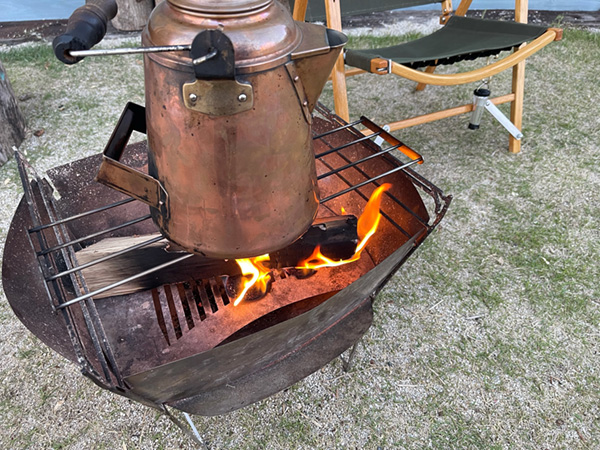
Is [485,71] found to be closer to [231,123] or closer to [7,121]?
[231,123]

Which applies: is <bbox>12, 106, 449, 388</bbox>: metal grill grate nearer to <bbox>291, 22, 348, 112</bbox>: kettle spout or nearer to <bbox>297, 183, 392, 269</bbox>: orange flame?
<bbox>297, 183, 392, 269</bbox>: orange flame

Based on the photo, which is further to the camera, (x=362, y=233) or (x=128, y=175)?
(x=362, y=233)

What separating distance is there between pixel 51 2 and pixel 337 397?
13.3 ft

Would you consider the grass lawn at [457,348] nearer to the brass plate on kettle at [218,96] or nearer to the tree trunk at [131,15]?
the brass plate on kettle at [218,96]

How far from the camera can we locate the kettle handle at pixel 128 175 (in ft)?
2.53

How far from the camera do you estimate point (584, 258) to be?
5.45 ft

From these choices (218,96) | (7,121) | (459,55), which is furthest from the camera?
(7,121)

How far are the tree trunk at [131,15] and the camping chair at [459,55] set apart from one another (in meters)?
1.52

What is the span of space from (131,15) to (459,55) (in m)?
2.49

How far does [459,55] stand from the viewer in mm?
1874

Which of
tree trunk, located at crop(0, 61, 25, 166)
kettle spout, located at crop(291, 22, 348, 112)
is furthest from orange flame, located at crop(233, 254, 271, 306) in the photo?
tree trunk, located at crop(0, 61, 25, 166)

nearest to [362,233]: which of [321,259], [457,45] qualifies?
[321,259]

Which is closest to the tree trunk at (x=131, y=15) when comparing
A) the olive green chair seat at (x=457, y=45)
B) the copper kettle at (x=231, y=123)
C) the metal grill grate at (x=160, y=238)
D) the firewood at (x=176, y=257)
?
the olive green chair seat at (x=457, y=45)

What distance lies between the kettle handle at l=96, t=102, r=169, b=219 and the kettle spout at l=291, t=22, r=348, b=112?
0.31 metres
